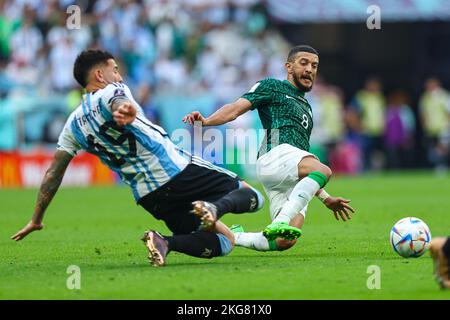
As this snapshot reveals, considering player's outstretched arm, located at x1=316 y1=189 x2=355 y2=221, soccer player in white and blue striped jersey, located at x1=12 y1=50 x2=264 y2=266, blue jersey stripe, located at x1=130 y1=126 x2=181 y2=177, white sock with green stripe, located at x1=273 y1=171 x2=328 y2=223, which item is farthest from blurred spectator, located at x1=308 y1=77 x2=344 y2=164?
blue jersey stripe, located at x1=130 y1=126 x2=181 y2=177

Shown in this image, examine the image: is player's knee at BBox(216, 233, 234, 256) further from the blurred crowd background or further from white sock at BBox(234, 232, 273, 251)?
the blurred crowd background

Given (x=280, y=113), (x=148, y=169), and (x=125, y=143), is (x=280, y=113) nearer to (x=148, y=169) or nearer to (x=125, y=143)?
(x=148, y=169)

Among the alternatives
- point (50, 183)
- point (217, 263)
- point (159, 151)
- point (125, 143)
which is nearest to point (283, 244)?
point (217, 263)

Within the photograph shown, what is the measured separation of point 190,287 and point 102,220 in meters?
7.33

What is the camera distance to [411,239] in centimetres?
893

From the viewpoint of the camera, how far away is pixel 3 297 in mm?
7086

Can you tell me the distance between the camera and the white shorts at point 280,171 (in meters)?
9.49

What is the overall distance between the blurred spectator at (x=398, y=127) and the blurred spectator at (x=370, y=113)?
0.29 metres

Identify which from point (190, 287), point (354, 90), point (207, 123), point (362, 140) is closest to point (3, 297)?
point (190, 287)

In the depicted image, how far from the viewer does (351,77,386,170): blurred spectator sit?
91.6 ft

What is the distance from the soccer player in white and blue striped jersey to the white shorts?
2.52 ft

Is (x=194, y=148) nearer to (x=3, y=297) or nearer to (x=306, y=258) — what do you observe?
(x=306, y=258)

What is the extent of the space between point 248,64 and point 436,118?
209 inches
